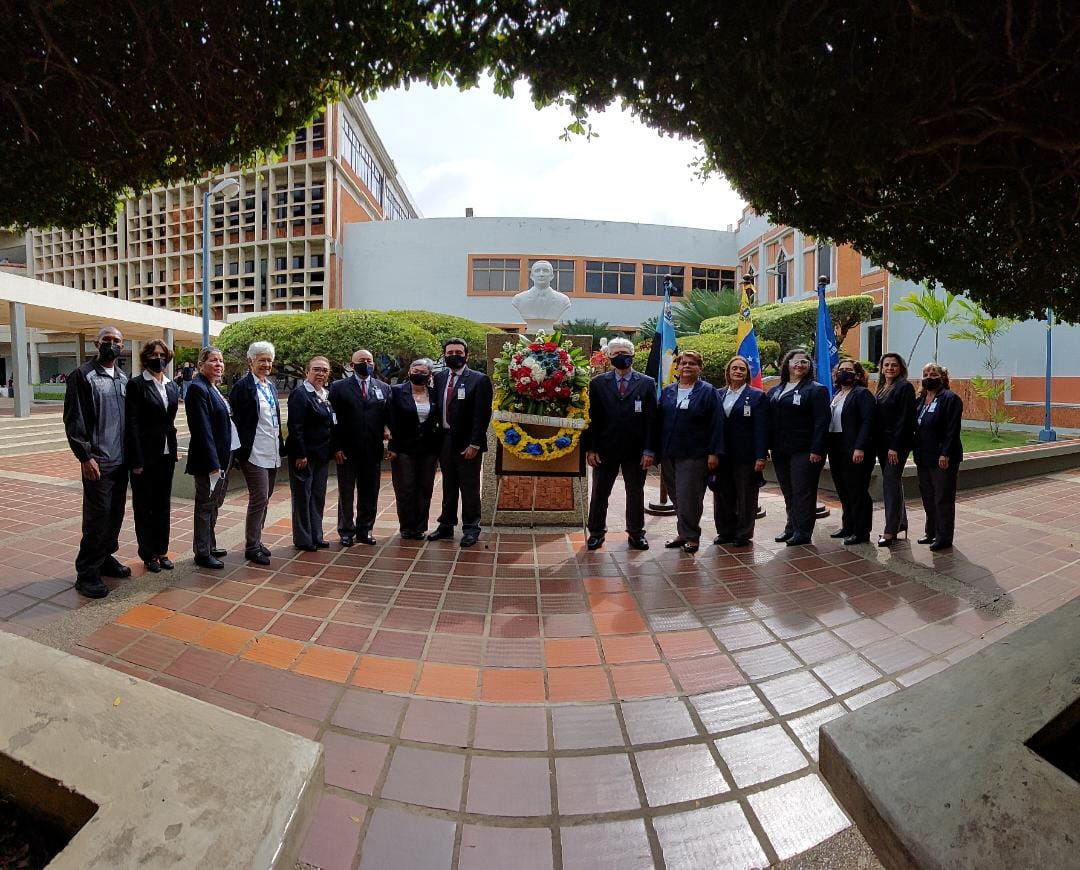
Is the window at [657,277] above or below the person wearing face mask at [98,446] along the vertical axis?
above

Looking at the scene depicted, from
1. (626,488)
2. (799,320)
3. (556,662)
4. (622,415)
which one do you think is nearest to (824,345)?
(622,415)

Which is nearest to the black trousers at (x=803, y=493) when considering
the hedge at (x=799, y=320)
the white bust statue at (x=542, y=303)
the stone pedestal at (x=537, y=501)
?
the stone pedestal at (x=537, y=501)

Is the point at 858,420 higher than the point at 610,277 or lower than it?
lower

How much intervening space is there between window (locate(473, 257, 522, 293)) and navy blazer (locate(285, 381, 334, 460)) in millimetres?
25360

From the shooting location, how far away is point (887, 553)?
4.80 meters

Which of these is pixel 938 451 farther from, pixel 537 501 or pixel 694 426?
pixel 537 501

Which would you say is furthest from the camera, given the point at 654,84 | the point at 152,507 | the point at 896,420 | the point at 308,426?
the point at 896,420

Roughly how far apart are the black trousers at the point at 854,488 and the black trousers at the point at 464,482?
10.4ft

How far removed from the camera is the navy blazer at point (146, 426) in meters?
3.87

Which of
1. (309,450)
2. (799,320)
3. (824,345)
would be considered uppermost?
(799,320)

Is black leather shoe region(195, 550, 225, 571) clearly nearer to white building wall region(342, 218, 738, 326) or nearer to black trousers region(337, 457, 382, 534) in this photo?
black trousers region(337, 457, 382, 534)

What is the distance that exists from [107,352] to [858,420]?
568 cm

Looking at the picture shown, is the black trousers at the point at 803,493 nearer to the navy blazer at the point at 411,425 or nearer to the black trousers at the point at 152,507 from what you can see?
the navy blazer at the point at 411,425

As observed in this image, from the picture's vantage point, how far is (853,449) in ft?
16.7
